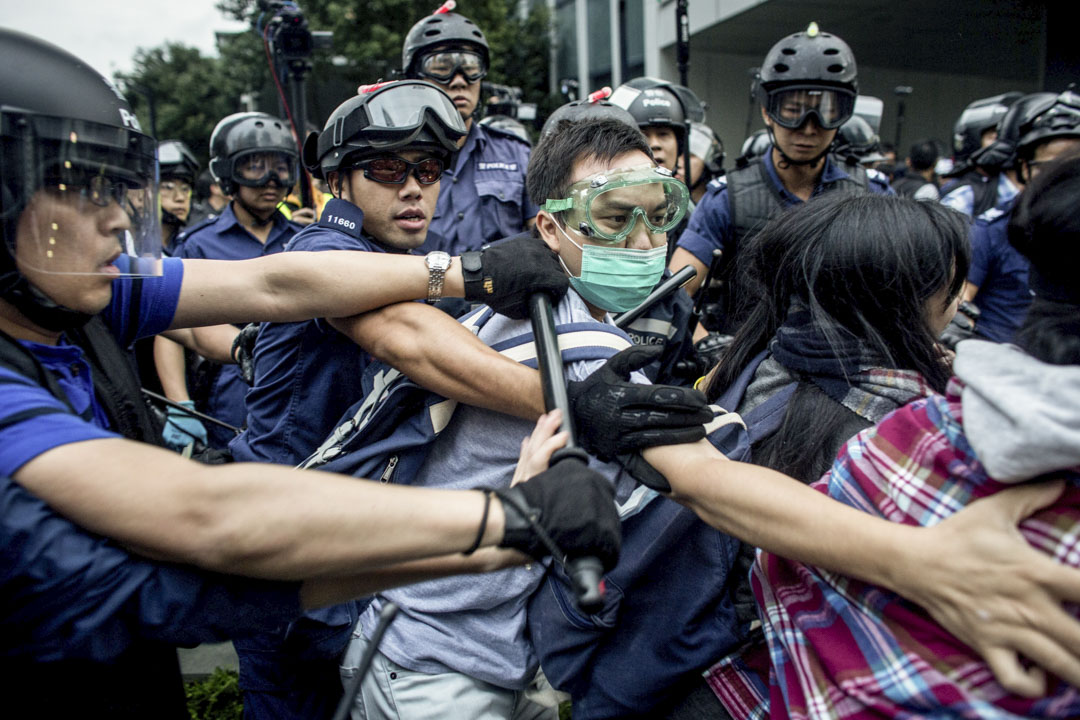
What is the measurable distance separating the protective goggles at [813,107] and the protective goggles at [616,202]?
2173mm

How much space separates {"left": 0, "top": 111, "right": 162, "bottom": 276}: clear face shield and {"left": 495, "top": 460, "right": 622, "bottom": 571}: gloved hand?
0.94 m

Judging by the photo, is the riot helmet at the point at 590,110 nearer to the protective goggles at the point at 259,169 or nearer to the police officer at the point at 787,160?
the police officer at the point at 787,160

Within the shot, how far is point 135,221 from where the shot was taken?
1725 millimetres

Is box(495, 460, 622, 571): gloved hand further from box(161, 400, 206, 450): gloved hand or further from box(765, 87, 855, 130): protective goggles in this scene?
box(765, 87, 855, 130): protective goggles

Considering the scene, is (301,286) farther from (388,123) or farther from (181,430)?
(181,430)

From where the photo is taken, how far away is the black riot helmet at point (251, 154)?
193 inches

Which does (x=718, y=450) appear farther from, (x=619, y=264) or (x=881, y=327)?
(x=619, y=264)

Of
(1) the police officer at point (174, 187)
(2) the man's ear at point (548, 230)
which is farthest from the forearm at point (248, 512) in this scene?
(1) the police officer at point (174, 187)

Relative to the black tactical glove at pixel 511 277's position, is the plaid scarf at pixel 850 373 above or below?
below

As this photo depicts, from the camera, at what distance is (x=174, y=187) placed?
→ 6469 millimetres

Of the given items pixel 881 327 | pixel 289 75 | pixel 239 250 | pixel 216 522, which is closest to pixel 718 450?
pixel 881 327

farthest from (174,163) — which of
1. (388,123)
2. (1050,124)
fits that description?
(1050,124)

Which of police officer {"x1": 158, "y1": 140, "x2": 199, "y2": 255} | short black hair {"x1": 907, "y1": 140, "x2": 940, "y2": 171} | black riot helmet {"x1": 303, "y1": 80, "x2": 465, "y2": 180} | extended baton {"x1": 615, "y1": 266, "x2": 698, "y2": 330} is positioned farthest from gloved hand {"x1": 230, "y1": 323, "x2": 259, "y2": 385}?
short black hair {"x1": 907, "y1": 140, "x2": 940, "y2": 171}

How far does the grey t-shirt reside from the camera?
190 centimetres
